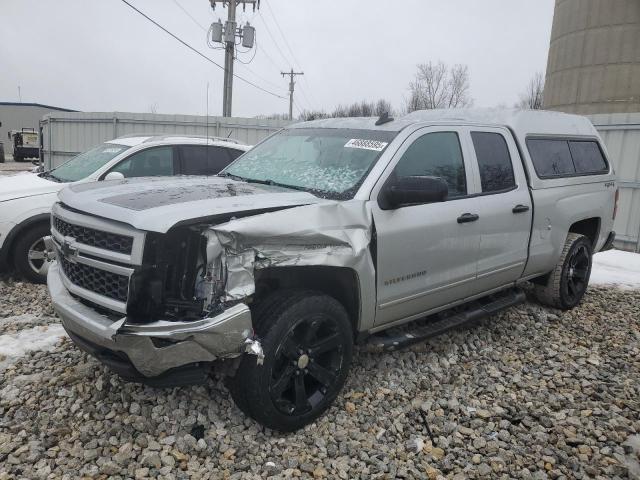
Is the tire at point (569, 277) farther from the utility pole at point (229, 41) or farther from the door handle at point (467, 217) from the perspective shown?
the utility pole at point (229, 41)

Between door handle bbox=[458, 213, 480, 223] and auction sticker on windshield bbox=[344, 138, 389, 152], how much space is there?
0.80 m

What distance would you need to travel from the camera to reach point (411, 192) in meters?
3.26

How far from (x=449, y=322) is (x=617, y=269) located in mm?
5041

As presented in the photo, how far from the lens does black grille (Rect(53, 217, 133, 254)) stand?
2639mm

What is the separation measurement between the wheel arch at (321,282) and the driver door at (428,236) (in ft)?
0.60

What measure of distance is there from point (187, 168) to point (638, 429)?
5.47 m

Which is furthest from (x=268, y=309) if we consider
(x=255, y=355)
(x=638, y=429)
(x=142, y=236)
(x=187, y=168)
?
(x=187, y=168)

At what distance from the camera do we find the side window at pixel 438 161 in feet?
12.0

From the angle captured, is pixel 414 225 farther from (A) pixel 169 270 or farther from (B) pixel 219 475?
(B) pixel 219 475

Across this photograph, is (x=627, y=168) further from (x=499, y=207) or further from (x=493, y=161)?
(x=499, y=207)

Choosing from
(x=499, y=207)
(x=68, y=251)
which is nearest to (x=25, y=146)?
(x=68, y=251)

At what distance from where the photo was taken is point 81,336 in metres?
2.88

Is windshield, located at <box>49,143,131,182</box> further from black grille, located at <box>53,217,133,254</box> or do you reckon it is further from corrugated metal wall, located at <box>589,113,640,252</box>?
corrugated metal wall, located at <box>589,113,640,252</box>

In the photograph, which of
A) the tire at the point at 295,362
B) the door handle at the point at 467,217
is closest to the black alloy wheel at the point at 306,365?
the tire at the point at 295,362
